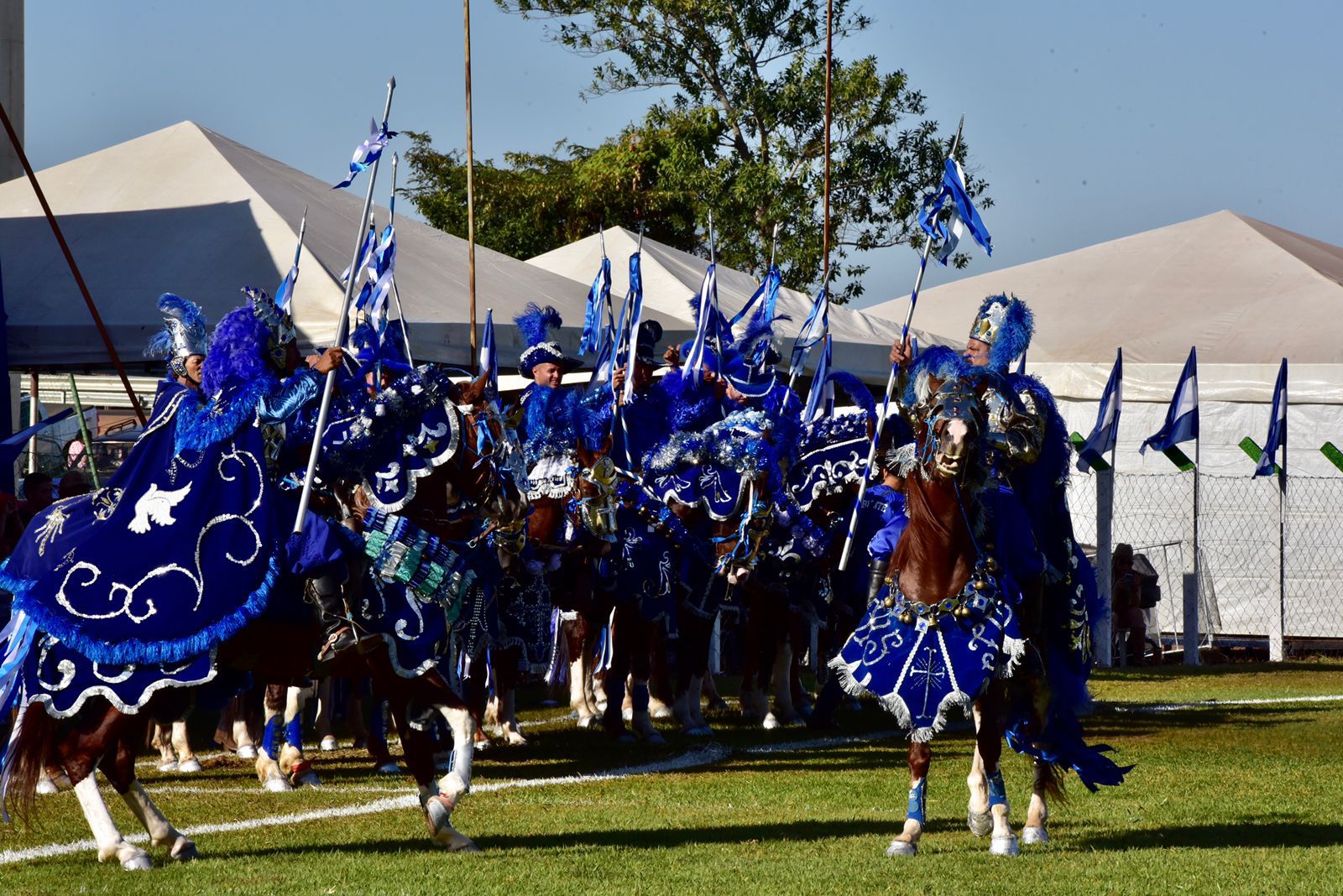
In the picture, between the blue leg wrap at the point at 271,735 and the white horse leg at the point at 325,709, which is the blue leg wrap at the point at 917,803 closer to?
the blue leg wrap at the point at 271,735

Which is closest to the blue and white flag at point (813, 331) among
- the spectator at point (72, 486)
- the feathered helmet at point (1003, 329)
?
the spectator at point (72, 486)

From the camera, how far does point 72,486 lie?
10.3 m

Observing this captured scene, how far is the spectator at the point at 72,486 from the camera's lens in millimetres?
10305

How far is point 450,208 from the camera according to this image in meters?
33.5

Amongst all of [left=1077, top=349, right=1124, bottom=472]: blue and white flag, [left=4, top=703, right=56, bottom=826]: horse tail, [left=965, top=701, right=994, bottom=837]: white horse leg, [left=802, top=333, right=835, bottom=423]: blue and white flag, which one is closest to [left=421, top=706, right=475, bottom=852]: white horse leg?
[left=4, top=703, right=56, bottom=826]: horse tail

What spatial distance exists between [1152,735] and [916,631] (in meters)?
5.52

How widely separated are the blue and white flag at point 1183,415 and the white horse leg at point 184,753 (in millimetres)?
11251

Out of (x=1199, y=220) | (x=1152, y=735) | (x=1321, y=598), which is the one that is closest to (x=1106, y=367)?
(x=1321, y=598)

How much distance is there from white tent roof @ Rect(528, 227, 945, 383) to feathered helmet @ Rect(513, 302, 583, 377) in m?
6.92

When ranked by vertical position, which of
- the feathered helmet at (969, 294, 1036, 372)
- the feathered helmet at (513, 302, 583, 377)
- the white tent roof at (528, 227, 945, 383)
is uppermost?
the white tent roof at (528, 227, 945, 383)

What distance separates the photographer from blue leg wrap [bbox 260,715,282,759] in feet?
29.0

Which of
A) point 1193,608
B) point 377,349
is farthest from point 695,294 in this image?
point 377,349

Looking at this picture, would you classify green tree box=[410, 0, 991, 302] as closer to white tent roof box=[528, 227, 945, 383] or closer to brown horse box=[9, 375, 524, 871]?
white tent roof box=[528, 227, 945, 383]

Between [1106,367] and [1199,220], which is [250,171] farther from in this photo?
[1199,220]
